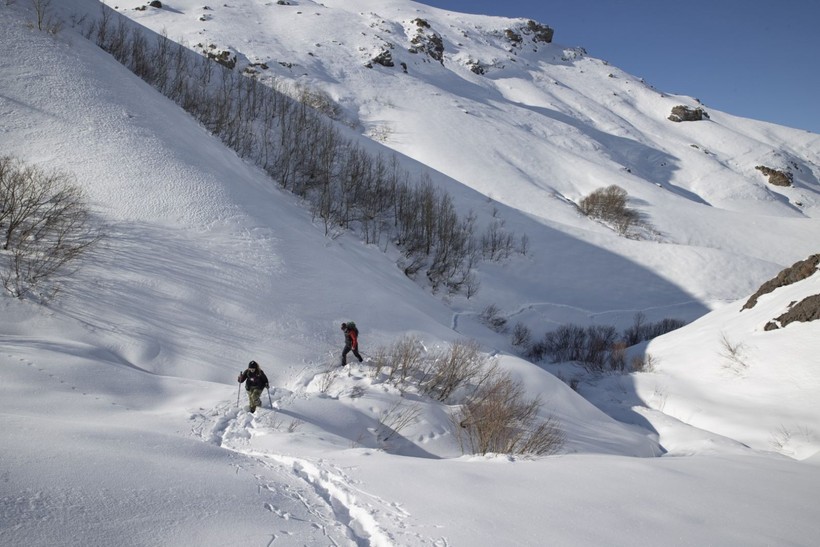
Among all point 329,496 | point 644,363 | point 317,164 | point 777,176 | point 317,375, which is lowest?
point 317,375

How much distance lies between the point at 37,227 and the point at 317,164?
68.1 ft

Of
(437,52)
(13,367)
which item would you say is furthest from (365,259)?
(437,52)

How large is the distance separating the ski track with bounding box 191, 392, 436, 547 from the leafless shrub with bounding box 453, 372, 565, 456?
4034mm

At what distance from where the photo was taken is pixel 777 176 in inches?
2709

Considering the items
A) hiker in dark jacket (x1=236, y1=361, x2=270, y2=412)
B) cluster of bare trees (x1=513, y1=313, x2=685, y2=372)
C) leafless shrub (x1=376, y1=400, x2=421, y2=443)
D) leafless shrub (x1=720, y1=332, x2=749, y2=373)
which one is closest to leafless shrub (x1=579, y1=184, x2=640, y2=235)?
cluster of bare trees (x1=513, y1=313, x2=685, y2=372)

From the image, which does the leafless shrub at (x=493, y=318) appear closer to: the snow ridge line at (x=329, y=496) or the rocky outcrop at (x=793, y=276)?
the rocky outcrop at (x=793, y=276)

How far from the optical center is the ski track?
4.24 m

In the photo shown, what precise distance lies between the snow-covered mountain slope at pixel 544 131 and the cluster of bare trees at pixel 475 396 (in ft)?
83.9

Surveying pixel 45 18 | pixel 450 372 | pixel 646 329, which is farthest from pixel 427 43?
pixel 450 372

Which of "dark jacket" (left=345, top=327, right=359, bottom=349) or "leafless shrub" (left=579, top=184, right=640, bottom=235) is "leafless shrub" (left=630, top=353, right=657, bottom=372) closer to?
"dark jacket" (left=345, top=327, right=359, bottom=349)

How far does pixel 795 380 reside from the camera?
14008 millimetres

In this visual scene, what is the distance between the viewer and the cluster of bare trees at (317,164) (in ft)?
95.7

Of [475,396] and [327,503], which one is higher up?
[327,503]

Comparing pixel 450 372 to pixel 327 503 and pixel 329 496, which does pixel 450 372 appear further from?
pixel 327 503
